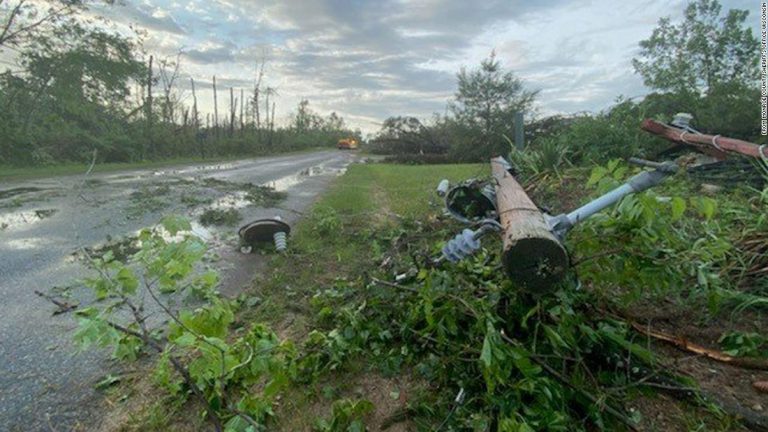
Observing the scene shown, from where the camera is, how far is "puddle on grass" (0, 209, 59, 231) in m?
5.61

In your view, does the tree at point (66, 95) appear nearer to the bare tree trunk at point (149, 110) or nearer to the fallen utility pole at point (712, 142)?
the bare tree trunk at point (149, 110)

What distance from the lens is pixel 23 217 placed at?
6.04 meters

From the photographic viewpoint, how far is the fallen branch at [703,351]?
1994 millimetres

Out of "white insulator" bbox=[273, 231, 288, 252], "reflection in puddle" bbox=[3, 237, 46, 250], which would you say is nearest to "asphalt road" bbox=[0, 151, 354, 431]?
"reflection in puddle" bbox=[3, 237, 46, 250]

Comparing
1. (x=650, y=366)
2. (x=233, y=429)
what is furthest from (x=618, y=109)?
(x=233, y=429)

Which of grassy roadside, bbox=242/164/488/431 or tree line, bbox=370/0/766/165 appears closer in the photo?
grassy roadside, bbox=242/164/488/431

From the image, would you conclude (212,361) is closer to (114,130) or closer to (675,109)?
(675,109)

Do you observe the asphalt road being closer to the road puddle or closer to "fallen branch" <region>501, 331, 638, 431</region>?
the road puddle

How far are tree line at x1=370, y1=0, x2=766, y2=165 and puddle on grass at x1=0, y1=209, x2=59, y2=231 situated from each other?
27.1ft

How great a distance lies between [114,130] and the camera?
20891 millimetres

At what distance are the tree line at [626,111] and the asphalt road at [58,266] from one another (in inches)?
239

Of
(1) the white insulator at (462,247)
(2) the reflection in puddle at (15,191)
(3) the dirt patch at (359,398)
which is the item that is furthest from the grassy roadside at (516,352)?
(2) the reflection in puddle at (15,191)

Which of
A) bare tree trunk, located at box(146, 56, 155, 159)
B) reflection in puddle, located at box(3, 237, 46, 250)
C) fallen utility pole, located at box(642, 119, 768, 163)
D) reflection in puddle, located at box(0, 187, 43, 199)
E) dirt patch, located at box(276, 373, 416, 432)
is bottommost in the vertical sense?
dirt patch, located at box(276, 373, 416, 432)

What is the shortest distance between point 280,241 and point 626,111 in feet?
26.7
